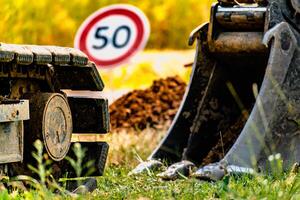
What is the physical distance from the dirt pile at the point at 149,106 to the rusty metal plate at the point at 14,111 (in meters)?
3.71

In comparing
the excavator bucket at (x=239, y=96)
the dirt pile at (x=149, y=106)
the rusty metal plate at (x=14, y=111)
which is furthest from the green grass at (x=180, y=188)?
the dirt pile at (x=149, y=106)

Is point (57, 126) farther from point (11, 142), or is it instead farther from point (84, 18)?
point (84, 18)

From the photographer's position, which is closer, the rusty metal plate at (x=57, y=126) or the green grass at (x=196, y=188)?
the green grass at (x=196, y=188)

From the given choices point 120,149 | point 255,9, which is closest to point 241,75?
point 255,9

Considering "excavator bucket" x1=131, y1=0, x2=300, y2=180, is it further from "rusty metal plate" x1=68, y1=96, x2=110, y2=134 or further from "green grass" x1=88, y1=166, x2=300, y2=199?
"rusty metal plate" x1=68, y1=96, x2=110, y2=134

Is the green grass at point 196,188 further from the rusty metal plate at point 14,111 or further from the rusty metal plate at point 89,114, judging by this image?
the rusty metal plate at point 14,111

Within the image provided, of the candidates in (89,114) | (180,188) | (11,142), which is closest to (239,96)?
(89,114)

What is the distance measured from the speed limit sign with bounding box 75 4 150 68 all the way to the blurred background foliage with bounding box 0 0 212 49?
3370 mm

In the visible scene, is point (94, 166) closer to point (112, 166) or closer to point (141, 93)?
point (112, 166)

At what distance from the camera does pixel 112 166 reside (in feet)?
25.6

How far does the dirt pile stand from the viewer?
9984 millimetres

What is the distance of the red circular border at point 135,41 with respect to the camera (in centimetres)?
952

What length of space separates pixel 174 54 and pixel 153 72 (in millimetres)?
1428

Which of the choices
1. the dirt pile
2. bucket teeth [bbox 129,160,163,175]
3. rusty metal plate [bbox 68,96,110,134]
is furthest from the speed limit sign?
rusty metal plate [bbox 68,96,110,134]
